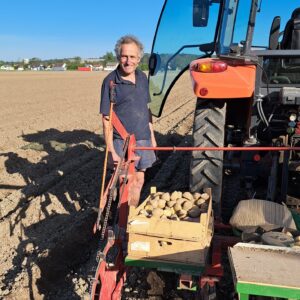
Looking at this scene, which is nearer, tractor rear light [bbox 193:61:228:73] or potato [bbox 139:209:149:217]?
potato [bbox 139:209:149:217]

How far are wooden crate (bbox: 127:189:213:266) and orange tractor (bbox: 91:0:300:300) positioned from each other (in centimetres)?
41

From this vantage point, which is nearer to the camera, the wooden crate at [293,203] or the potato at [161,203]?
the potato at [161,203]

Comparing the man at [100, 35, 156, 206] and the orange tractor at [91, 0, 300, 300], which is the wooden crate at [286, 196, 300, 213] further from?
the man at [100, 35, 156, 206]

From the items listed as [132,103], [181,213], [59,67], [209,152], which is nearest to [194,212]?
[181,213]

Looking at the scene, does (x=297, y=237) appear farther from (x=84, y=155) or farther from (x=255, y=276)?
(x=84, y=155)

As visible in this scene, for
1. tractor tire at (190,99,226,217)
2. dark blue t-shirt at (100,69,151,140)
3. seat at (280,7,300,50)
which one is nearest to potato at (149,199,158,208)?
tractor tire at (190,99,226,217)

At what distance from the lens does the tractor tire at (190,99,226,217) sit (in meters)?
3.45

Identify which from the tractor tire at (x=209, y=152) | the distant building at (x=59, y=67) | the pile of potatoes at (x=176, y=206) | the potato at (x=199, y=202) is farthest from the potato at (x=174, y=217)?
the distant building at (x=59, y=67)

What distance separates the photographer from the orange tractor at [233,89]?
11.0ft

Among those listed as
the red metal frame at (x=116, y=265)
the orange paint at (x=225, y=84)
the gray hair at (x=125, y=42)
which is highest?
the gray hair at (x=125, y=42)

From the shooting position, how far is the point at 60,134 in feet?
28.9

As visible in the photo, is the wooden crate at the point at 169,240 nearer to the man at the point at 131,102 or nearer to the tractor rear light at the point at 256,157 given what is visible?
the man at the point at 131,102

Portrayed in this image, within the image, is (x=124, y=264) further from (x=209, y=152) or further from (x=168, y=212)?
(x=209, y=152)

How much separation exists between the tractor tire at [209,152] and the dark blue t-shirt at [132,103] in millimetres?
432
